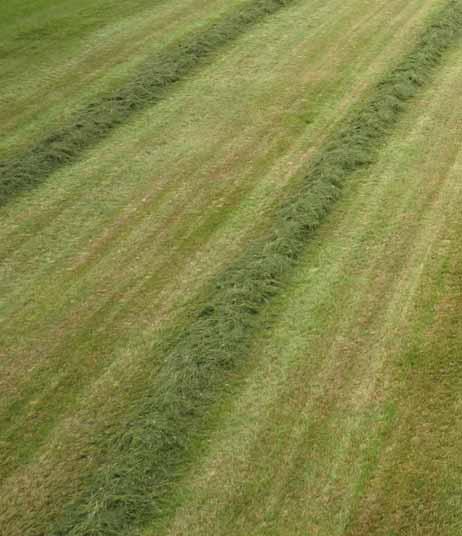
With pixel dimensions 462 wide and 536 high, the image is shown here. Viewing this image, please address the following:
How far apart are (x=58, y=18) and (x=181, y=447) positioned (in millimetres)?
13401

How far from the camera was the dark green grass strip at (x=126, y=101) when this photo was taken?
11.2 m

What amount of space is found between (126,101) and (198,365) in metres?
7.11

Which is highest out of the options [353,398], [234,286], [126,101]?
[126,101]

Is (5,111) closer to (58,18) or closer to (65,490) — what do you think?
(58,18)

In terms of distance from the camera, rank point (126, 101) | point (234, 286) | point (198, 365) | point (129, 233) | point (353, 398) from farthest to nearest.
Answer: point (126, 101), point (129, 233), point (234, 286), point (198, 365), point (353, 398)

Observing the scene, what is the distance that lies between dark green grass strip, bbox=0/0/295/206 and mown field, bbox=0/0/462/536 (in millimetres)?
50

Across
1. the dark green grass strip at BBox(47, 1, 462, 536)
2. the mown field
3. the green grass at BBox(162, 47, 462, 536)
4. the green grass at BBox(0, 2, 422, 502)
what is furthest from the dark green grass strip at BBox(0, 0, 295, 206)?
the green grass at BBox(162, 47, 462, 536)

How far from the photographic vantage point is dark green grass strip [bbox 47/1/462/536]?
612 cm

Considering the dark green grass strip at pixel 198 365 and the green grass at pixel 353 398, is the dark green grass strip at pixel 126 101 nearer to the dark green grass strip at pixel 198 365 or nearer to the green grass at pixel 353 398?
the dark green grass strip at pixel 198 365

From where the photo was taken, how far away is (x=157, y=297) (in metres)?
8.64

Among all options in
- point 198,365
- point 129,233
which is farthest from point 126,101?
point 198,365

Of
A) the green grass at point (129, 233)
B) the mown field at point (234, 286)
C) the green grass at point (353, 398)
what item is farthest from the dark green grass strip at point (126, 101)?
the green grass at point (353, 398)

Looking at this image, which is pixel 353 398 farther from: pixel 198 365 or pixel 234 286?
pixel 234 286

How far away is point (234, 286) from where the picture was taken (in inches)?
335
